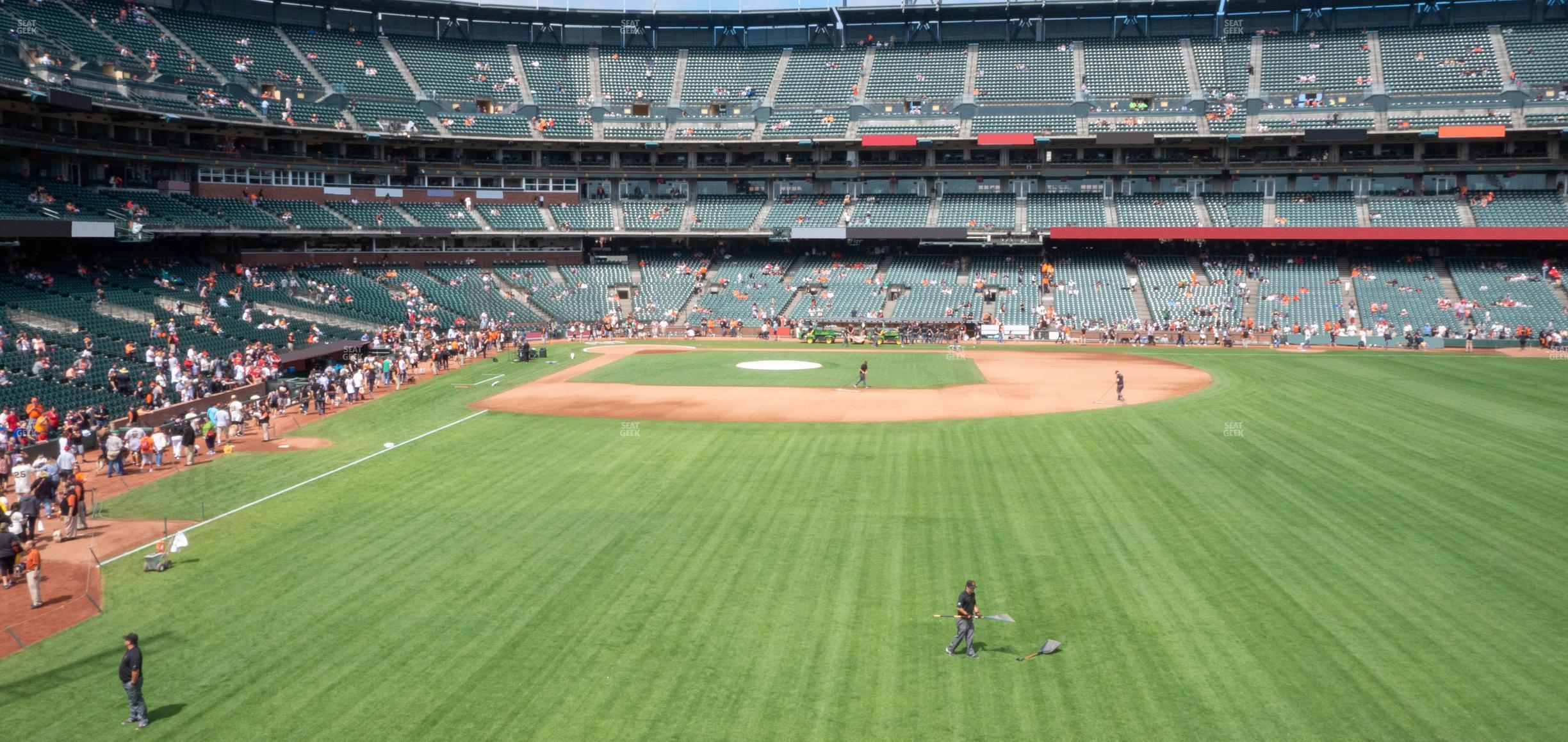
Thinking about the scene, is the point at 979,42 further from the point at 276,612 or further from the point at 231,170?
the point at 276,612

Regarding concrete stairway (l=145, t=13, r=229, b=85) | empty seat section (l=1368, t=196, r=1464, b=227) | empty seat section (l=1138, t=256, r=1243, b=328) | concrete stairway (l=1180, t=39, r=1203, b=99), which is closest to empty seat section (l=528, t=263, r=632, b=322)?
concrete stairway (l=145, t=13, r=229, b=85)

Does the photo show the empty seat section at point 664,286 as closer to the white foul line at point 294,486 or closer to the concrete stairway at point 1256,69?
the white foul line at point 294,486

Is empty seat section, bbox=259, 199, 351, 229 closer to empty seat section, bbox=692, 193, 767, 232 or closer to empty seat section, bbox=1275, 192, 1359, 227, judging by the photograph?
empty seat section, bbox=692, 193, 767, 232

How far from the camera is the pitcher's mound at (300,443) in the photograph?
3109cm

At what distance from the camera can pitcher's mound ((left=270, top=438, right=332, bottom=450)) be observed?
3109cm

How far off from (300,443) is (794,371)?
77.3 feet

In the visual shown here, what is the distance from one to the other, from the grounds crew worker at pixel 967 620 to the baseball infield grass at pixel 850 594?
29cm

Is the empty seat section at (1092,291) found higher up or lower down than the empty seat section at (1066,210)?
lower down

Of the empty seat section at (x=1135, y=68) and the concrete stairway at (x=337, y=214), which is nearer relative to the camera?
the concrete stairway at (x=337, y=214)

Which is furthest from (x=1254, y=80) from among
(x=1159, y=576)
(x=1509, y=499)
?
(x=1159, y=576)

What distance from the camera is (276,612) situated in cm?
1666

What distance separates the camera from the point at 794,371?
48219 mm

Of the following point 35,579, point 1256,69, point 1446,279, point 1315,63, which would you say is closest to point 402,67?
point 1256,69

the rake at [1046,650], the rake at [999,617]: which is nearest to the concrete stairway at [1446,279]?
the rake at [999,617]
